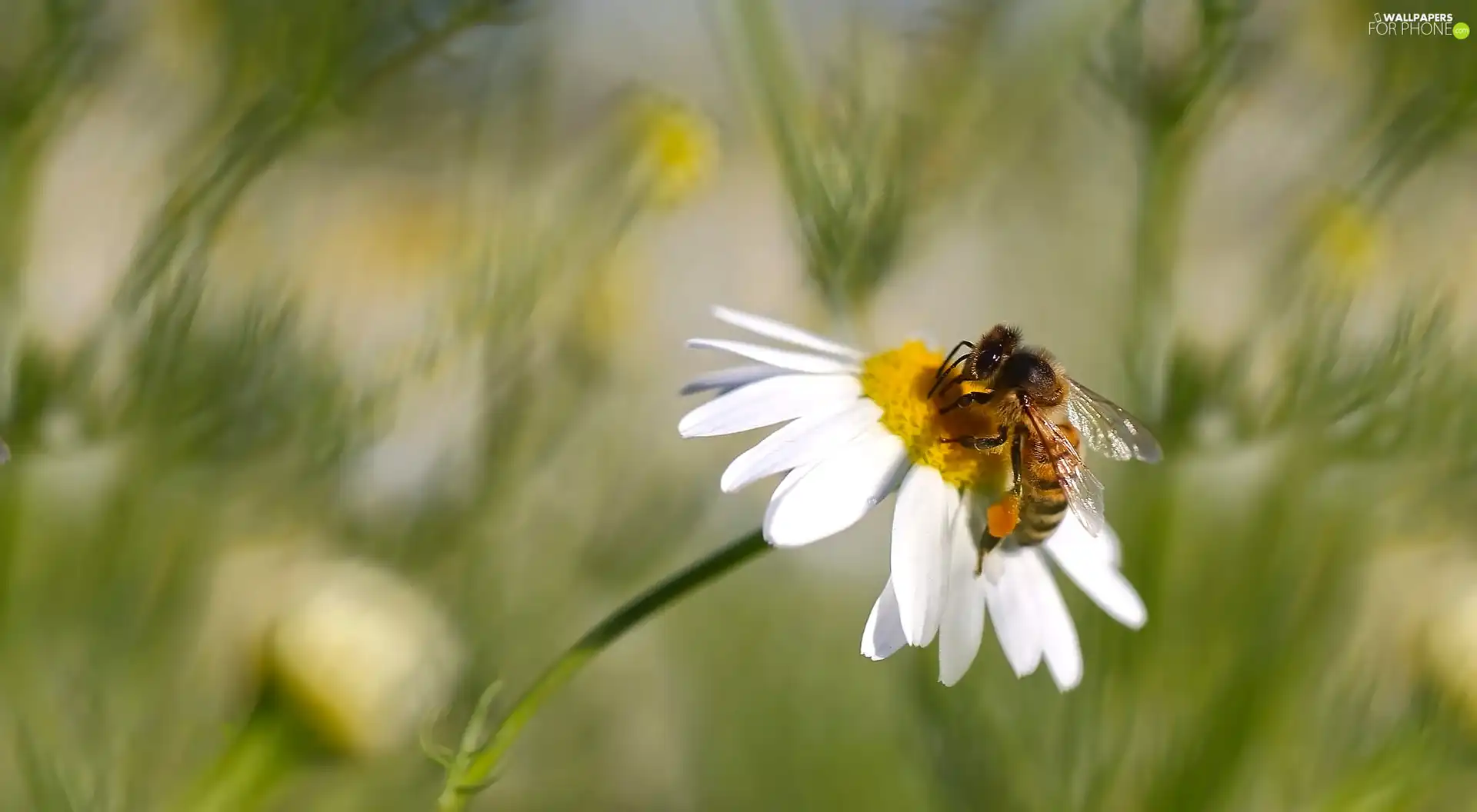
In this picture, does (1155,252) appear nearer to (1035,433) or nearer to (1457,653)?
(1035,433)

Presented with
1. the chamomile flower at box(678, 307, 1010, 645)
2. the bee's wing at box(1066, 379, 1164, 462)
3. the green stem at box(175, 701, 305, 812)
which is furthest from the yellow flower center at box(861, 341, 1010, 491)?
the green stem at box(175, 701, 305, 812)

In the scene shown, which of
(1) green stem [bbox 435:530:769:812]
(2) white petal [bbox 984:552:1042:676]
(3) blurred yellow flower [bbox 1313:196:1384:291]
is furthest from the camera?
(3) blurred yellow flower [bbox 1313:196:1384:291]

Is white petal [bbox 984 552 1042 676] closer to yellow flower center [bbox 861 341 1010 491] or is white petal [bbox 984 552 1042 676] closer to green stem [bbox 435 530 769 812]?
yellow flower center [bbox 861 341 1010 491]

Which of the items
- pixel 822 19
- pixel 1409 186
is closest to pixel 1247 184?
pixel 1409 186

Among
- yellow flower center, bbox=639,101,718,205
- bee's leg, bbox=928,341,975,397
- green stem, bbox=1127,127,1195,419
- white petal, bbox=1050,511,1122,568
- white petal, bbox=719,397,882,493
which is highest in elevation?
yellow flower center, bbox=639,101,718,205

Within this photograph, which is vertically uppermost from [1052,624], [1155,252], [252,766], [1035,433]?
[1155,252]

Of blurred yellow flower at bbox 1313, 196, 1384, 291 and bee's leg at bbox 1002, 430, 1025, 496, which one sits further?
blurred yellow flower at bbox 1313, 196, 1384, 291

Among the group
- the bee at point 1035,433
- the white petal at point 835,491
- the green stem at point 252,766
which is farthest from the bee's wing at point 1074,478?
the green stem at point 252,766

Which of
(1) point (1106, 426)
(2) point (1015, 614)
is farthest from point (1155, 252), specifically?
(2) point (1015, 614)
